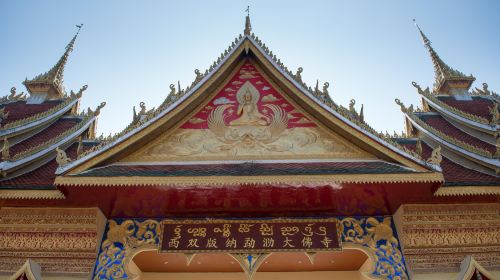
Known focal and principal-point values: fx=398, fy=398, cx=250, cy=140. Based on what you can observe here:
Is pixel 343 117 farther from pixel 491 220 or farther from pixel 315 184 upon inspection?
pixel 491 220

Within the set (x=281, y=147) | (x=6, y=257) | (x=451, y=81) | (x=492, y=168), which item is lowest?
(x=6, y=257)

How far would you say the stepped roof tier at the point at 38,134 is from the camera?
21.2ft

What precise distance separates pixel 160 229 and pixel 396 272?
147 inches

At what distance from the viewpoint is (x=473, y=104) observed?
1080cm

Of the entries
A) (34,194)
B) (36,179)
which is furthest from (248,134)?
(36,179)

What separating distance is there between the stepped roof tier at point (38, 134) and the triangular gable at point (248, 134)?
5.52ft

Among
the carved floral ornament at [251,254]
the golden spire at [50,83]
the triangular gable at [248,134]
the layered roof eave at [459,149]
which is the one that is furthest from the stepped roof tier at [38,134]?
the layered roof eave at [459,149]

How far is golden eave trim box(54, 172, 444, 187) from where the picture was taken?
581 centimetres

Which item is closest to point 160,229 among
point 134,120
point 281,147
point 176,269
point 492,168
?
point 176,269

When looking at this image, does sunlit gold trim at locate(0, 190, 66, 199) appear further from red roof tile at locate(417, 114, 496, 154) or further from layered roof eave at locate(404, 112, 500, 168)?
red roof tile at locate(417, 114, 496, 154)

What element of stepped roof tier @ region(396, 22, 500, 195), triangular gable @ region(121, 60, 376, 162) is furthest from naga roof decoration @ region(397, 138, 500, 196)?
triangular gable @ region(121, 60, 376, 162)

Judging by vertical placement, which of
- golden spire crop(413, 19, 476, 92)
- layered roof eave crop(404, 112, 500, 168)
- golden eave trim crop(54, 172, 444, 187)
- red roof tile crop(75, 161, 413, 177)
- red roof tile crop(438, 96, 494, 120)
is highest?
golden spire crop(413, 19, 476, 92)

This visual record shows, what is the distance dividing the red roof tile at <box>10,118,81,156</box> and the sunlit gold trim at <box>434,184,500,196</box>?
8.07 meters

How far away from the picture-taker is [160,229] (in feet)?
21.2
